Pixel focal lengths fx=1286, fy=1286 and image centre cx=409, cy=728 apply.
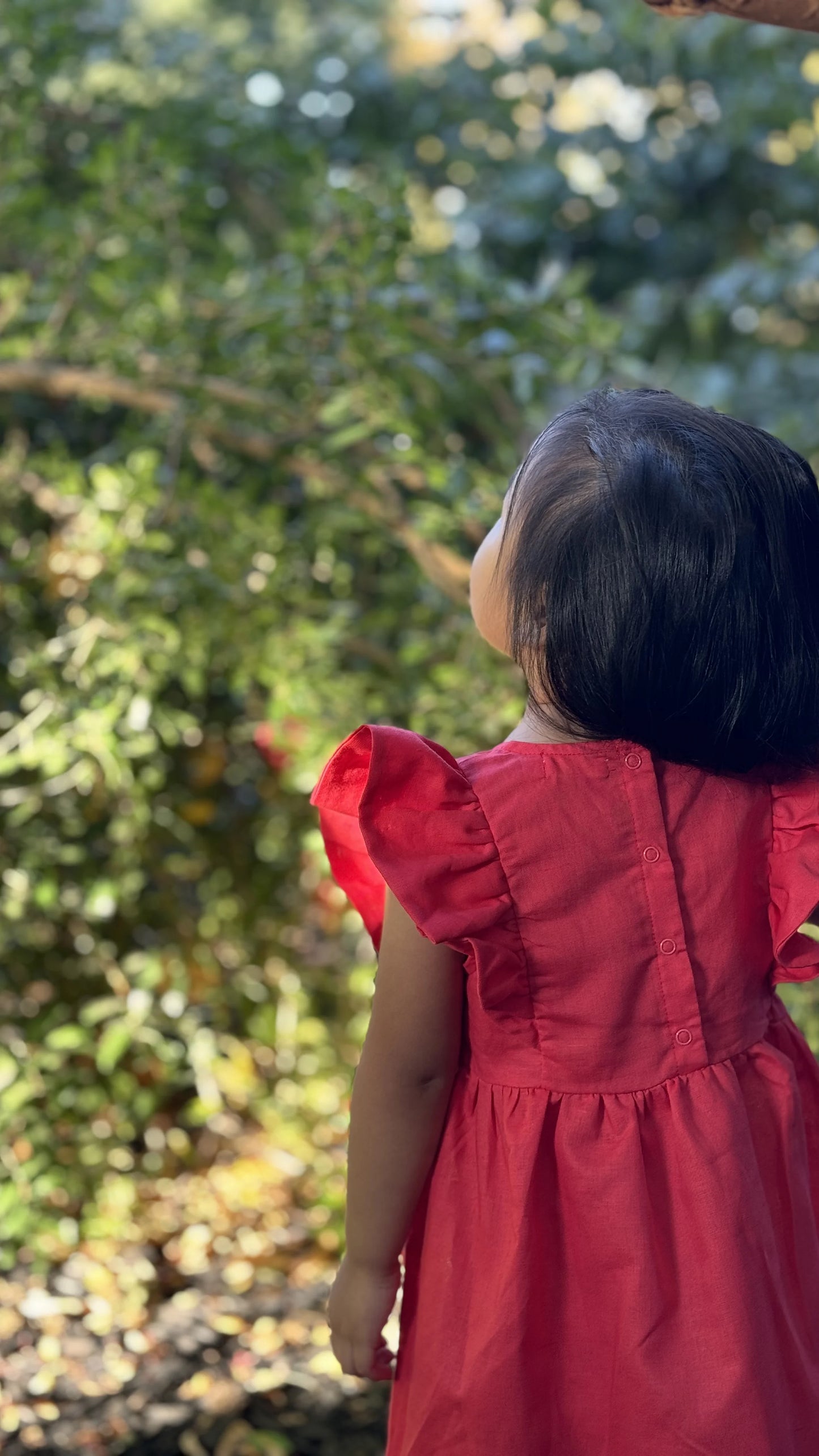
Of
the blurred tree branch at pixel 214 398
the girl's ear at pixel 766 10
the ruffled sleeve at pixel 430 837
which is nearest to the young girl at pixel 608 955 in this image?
the ruffled sleeve at pixel 430 837

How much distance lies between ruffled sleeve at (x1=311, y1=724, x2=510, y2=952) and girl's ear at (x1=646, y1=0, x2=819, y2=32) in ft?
1.94

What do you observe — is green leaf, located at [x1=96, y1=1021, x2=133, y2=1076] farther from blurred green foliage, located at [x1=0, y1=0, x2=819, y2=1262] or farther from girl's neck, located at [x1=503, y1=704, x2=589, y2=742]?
girl's neck, located at [x1=503, y1=704, x2=589, y2=742]

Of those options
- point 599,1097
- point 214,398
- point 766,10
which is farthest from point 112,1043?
point 766,10

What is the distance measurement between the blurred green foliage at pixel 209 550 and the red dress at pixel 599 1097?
0.52 m

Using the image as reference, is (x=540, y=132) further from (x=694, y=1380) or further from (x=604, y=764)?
(x=694, y=1380)

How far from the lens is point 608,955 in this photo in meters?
0.95

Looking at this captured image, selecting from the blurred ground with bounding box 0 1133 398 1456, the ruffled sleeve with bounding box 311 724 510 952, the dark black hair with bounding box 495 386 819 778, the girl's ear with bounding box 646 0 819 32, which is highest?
the girl's ear with bounding box 646 0 819 32

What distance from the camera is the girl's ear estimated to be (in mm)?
944

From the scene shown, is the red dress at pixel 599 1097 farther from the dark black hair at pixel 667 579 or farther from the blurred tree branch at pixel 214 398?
the blurred tree branch at pixel 214 398

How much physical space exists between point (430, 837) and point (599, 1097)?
242 mm

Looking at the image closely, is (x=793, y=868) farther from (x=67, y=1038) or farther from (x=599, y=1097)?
(x=67, y=1038)

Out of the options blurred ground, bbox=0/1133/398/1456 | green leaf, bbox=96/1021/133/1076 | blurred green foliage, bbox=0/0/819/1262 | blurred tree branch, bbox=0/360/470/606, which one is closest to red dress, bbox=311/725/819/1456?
blurred green foliage, bbox=0/0/819/1262

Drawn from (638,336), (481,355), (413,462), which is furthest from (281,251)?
(413,462)

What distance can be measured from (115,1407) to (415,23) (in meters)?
2.91
